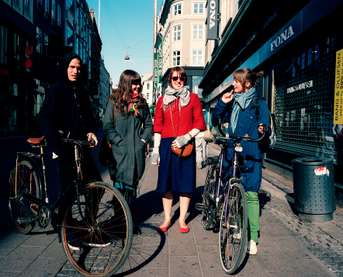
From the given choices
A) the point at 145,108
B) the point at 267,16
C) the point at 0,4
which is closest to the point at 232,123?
the point at 145,108

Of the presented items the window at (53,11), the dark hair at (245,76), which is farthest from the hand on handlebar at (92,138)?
the window at (53,11)

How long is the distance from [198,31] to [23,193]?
182 ft

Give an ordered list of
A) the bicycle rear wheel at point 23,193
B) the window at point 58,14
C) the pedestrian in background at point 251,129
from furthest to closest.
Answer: the window at point 58,14
the bicycle rear wheel at point 23,193
the pedestrian in background at point 251,129

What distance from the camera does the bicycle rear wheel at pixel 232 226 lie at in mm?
3400

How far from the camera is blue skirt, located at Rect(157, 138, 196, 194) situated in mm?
4602

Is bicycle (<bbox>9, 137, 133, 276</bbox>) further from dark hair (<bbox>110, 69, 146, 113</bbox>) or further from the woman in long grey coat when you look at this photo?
dark hair (<bbox>110, 69, 146, 113</bbox>)

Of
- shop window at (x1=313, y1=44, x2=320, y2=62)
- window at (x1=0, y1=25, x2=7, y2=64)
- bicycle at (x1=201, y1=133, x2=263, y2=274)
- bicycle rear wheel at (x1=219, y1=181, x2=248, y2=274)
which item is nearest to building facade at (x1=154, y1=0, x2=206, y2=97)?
window at (x1=0, y1=25, x2=7, y2=64)

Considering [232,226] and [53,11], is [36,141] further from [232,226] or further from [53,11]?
[53,11]

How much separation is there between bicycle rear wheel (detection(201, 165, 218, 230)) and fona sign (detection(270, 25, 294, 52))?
5.35 metres

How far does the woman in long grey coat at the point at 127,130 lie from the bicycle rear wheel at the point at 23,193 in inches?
40.8

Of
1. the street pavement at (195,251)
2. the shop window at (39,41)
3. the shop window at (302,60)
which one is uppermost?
the shop window at (39,41)

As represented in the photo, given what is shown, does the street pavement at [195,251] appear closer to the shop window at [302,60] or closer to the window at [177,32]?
the shop window at [302,60]

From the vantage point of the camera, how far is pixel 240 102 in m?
4.08

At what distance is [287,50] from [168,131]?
6448 millimetres
